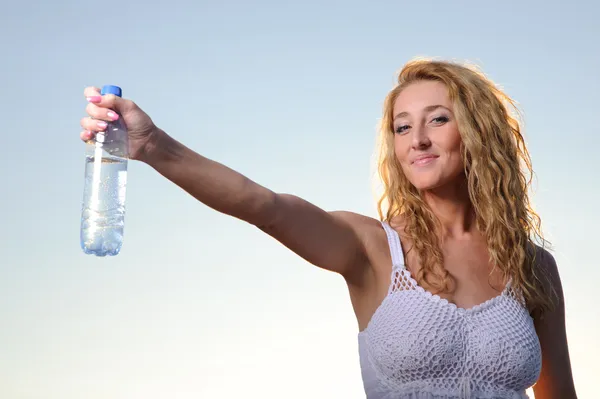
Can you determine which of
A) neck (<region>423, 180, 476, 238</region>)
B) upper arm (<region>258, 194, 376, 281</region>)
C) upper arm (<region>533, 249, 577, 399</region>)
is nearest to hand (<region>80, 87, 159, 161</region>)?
upper arm (<region>258, 194, 376, 281</region>)

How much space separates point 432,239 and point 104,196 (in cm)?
139

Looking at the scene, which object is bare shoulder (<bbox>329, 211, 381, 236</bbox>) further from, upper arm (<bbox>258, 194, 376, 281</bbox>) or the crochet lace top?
the crochet lace top

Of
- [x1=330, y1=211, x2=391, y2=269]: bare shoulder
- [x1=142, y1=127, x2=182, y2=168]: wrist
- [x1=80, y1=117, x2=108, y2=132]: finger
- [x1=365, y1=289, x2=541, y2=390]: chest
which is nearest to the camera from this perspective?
[x1=80, y1=117, x2=108, y2=132]: finger

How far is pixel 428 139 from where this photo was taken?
141 inches

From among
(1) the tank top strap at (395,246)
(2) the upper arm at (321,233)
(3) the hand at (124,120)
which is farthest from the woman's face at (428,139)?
(3) the hand at (124,120)

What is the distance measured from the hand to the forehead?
1.45 m

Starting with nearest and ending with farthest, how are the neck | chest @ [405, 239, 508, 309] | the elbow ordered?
the elbow < chest @ [405, 239, 508, 309] < the neck

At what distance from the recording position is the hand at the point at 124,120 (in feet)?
7.94

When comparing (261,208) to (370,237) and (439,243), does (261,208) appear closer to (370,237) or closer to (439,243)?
(370,237)

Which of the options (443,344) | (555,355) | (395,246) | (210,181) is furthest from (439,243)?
(210,181)

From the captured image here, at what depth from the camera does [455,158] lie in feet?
11.9

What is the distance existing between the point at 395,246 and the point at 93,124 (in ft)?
4.90

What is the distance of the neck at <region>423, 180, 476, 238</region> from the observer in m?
3.76

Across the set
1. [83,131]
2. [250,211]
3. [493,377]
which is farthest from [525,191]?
[83,131]
